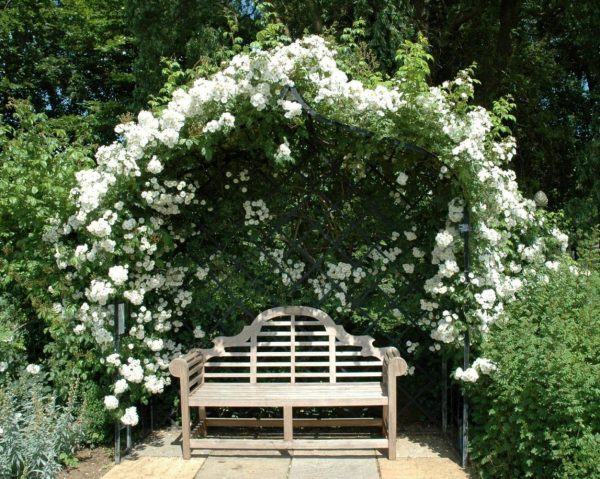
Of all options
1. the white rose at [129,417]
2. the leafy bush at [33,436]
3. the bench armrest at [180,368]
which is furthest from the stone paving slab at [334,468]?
the leafy bush at [33,436]

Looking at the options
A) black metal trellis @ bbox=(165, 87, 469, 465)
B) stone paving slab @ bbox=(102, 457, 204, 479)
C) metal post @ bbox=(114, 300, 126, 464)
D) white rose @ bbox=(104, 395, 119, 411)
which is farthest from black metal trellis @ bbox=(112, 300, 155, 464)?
black metal trellis @ bbox=(165, 87, 469, 465)

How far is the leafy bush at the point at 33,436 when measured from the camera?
3525 mm

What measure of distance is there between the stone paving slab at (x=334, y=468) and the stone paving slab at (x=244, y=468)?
0.27 feet

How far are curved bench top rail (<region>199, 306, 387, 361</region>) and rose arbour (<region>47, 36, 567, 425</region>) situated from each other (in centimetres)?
36

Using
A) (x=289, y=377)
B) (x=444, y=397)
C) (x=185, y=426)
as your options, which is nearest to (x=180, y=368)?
(x=185, y=426)

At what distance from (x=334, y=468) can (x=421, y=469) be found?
0.55m

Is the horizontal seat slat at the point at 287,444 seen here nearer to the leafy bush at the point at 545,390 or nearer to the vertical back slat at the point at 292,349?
the vertical back slat at the point at 292,349

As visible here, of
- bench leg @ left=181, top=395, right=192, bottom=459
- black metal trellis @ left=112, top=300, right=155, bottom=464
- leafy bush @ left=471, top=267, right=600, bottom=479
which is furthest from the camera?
black metal trellis @ left=112, top=300, right=155, bottom=464

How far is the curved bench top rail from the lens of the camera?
442 cm

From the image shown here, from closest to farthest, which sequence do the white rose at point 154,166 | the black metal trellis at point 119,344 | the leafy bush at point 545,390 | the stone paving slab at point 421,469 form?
the leafy bush at point 545,390 → the stone paving slab at point 421,469 → the white rose at point 154,166 → the black metal trellis at point 119,344

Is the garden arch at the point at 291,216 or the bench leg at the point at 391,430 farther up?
the garden arch at the point at 291,216

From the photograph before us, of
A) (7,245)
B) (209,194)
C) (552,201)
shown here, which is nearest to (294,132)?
(209,194)

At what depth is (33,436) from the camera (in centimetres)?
361

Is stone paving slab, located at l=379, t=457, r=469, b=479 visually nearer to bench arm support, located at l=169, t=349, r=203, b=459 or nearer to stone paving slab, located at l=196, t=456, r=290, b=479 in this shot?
stone paving slab, located at l=196, t=456, r=290, b=479
